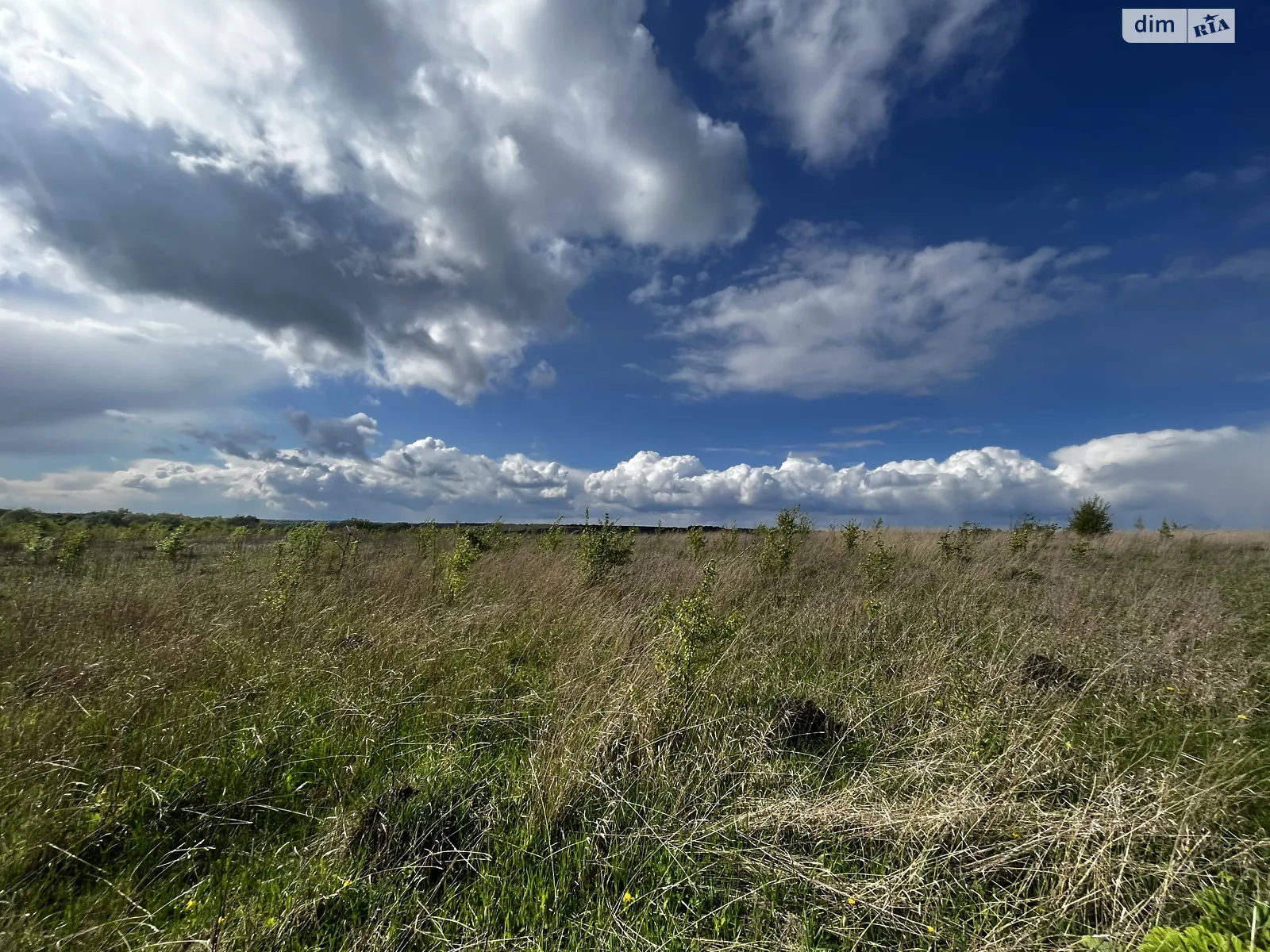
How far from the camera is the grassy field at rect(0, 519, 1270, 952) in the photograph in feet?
7.59

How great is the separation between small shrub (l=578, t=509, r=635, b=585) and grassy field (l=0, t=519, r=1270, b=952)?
3381 millimetres

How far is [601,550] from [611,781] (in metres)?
7.25

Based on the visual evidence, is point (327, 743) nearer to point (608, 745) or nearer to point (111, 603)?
point (608, 745)

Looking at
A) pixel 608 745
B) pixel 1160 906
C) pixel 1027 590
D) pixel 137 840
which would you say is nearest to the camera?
pixel 1160 906

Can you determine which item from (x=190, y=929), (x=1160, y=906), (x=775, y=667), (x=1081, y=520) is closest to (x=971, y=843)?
(x=1160, y=906)

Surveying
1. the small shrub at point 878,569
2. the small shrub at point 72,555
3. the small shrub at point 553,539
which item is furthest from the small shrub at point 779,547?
the small shrub at point 72,555

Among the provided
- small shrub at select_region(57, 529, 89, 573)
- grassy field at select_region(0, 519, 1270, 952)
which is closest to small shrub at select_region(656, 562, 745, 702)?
grassy field at select_region(0, 519, 1270, 952)

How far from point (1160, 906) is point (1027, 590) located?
9030 mm

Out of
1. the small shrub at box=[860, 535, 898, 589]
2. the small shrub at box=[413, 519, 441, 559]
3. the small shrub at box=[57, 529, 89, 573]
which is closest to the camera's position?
the small shrub at box=[860, 535, 898, 589]

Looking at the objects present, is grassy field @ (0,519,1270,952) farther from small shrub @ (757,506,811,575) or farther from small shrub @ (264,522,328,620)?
small shrub @ (757,506,811,575)

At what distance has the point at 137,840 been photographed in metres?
2.71

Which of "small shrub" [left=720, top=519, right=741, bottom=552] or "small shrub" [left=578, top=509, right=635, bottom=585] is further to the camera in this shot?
"small shrub" [left=720, top=519, right=741, bottom=552]

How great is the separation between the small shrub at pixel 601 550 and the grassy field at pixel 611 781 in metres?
3.38

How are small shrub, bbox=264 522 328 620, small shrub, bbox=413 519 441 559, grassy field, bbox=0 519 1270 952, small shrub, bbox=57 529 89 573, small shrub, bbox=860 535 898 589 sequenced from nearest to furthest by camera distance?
grassy field, bbox=0 519 1270 952 → small shrub, bbox=264 522 328 620 → small shrub, bbox=860 535 898 589 → small shrub, bbox=57 529 89 573 → small shrub, bbox=413 519 441 559
